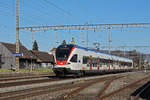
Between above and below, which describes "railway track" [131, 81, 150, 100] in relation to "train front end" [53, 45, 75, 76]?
below

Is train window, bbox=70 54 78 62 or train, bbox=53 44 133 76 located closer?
train, bbox=53 44 133 76

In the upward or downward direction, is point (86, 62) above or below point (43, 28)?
below

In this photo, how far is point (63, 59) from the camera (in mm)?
22109

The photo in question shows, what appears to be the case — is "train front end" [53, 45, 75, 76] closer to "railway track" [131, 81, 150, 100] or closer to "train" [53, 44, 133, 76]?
"train" [53, 44, 133, 76]

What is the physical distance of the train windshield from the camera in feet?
72.9

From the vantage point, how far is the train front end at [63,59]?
21938mm

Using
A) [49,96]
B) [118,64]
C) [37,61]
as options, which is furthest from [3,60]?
[49,96]

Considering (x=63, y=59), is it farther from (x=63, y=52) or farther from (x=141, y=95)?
(x=141, y=95)

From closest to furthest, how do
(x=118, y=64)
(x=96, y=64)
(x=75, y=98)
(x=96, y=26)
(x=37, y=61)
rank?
(x=75, y=98)
(x=96, y=64)
(x=96, y=26)
(x=118, y=64)
(x=37, y=61)

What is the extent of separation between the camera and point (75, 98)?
10.8m

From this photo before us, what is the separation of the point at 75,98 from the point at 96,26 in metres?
27.4

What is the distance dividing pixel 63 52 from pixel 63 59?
701 mm

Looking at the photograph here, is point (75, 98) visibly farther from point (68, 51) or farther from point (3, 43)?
point (3, 43)

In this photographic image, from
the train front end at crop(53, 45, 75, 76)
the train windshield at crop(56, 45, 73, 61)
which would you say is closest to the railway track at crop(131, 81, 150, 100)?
the train front end at crop(53, 45, 75, 76)
